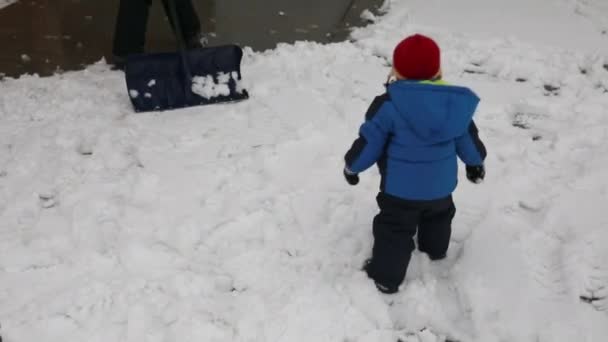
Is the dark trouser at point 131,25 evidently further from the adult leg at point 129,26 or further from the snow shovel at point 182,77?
the snow shovel at point 182,77

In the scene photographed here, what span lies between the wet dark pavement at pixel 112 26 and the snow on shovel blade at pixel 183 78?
2.62 ft

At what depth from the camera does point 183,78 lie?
3.48m

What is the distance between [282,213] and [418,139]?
3.04 feet

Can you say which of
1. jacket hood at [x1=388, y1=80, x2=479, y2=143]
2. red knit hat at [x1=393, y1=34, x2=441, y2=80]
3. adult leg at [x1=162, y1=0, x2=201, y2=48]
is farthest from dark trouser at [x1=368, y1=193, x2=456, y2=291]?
adult leg at [x1=162, y1=0, x2=201, y2=48]

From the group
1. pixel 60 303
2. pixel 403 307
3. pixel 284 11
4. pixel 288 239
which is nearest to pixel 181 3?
pixel 284 11

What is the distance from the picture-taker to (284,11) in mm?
4801

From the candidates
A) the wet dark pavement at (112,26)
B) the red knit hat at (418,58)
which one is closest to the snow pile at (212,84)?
the wet dark pavement at (112,26)

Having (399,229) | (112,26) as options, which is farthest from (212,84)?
(399,229)

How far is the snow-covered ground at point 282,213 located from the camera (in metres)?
2.25

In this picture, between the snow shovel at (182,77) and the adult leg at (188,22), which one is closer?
the snow shovel at (182,77)

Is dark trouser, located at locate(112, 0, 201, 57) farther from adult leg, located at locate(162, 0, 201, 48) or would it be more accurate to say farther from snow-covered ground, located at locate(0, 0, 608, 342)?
snow-covered ground, located at locate(0, 0, 608, 342)

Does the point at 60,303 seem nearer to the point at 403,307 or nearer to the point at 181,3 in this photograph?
the point at 403,307

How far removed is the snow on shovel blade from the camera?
11.2 feet

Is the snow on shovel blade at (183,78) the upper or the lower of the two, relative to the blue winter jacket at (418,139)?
lower
